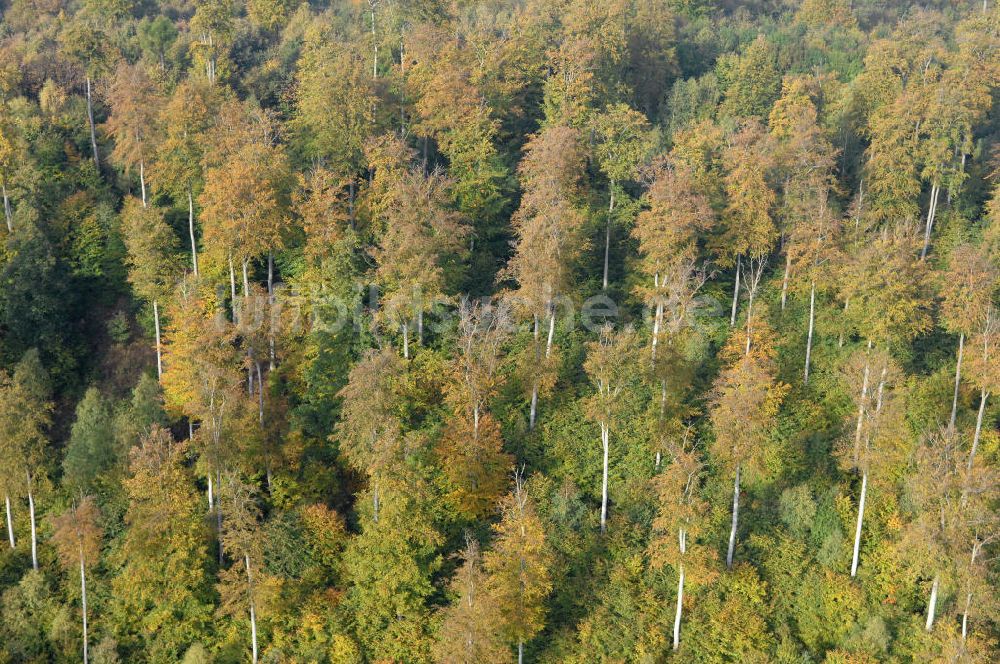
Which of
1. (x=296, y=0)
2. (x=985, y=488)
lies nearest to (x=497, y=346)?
(x=985, y=488)

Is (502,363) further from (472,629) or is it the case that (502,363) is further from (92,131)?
(92,131)

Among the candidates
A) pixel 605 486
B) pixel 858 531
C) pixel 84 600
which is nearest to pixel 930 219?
pixel 858 531

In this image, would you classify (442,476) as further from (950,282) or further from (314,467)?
(950,282)

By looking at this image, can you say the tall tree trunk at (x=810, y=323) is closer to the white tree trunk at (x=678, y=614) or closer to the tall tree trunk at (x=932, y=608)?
the tall tree trunk at (x=932, y=608)

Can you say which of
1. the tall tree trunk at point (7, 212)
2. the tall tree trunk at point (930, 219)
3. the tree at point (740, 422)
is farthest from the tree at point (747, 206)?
the tall tree trunk at point (7, 212)

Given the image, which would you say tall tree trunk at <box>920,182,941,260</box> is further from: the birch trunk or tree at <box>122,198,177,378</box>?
the birch trunk

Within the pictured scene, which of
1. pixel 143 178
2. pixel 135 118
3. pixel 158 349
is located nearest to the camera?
pixel 158 349
